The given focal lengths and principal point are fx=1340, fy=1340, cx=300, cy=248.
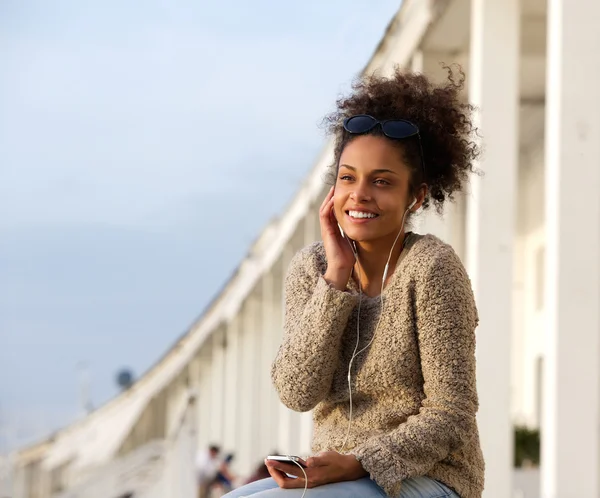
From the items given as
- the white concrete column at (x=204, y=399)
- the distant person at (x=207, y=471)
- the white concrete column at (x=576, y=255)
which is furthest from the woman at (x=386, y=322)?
the white concrete column at (x=204, y=399)

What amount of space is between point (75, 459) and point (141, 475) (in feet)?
90.4

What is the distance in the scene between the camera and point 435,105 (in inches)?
→ 159

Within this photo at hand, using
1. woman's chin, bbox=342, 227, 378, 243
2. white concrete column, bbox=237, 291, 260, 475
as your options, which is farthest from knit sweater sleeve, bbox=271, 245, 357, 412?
white concrete column, bbox=237, 291, 260, 475

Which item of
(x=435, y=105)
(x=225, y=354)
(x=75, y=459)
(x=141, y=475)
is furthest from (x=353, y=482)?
(x=75, y=459)

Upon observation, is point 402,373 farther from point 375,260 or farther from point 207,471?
point 207,471

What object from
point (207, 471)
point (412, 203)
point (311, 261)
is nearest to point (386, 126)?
point (412, 203)

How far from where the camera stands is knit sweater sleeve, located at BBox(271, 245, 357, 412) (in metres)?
3.78

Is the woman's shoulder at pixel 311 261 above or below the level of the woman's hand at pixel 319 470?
above

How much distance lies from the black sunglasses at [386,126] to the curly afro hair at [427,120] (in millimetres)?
18

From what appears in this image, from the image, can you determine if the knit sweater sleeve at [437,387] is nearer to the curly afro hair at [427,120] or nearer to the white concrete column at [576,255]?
the curly afro hair at [427,120]

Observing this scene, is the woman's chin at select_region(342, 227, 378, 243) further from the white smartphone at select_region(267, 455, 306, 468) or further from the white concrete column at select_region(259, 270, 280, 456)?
the white concrete column at select_region(259, 270, 280, 456)

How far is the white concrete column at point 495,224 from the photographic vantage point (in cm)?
851

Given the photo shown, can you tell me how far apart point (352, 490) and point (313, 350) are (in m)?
0.49

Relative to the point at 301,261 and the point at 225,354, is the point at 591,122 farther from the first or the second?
the point at 225,354
